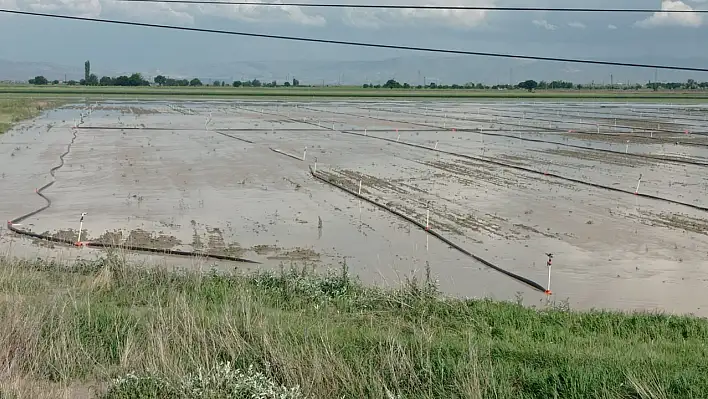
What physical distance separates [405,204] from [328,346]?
11.5 m

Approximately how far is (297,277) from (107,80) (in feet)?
479

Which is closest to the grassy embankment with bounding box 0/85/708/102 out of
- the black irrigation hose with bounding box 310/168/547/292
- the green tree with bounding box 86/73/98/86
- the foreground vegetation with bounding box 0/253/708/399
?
the green tree with bounding box 86/73/98/86

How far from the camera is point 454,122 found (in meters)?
48.3

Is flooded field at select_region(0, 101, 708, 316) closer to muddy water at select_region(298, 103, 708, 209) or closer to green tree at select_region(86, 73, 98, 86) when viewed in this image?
muddy water at select_region(298, 103, 708, 209)

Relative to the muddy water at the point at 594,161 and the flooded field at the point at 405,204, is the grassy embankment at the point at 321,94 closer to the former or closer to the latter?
the muddy water at the point at 594,161

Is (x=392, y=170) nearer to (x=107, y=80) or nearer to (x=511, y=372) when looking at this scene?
(x=511, y=372)

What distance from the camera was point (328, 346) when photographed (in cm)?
678

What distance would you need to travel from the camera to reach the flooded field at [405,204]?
40.9ft

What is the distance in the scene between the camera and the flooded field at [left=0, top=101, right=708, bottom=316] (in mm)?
12477

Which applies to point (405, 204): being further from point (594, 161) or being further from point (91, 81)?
point (91, 81)

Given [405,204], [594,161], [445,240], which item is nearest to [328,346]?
[445,240]

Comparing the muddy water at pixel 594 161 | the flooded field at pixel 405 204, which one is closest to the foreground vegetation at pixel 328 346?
the flooded field at pixel 405 204

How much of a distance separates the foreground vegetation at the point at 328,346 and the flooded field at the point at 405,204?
2.03m

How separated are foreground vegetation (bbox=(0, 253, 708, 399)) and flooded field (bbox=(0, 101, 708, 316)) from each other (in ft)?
Answer: 6.65
